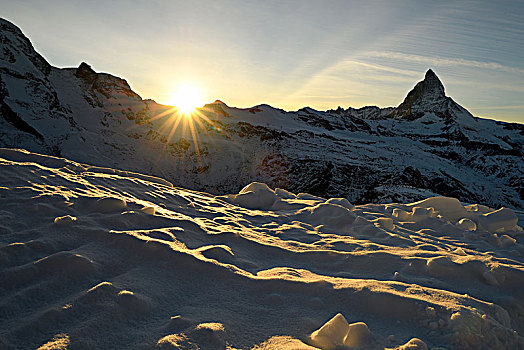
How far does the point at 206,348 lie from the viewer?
165cm

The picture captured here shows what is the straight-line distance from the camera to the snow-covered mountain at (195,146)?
1291 cm

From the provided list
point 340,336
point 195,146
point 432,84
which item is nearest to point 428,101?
point 432,84

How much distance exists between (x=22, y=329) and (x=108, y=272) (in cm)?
67

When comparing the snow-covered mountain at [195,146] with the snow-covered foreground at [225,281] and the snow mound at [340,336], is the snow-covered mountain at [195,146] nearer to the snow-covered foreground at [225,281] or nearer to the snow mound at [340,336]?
the snow-covered foreground at [225,281]

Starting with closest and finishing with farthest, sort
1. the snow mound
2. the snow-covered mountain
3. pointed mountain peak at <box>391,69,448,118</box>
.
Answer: the snow mound → the snow-covered mountain → pointed mountain peak at <box>391,69,448,118</box>

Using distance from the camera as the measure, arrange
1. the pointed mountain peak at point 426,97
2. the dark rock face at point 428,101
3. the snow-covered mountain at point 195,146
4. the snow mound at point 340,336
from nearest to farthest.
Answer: the snow mound at point 340,336, the snow-covered mountain at point 195,146, the dark rock face at point 428,101, the pointed mountain peak at point 426,97

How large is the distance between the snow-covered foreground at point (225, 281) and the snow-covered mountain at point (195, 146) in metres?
8.10

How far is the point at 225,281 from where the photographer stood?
2.41m

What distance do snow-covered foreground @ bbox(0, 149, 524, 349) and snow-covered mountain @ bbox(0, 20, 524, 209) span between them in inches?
319

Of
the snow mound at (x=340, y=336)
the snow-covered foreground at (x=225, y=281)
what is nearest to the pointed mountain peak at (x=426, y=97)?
the snow-covered foreground at (x=225, y=281)

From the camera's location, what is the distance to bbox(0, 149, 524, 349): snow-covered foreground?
69.4 inches

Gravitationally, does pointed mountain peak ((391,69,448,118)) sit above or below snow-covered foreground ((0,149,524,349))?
above

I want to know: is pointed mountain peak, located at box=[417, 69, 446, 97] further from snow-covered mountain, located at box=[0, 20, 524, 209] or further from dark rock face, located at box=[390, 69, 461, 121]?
snow-covered mountain, located at box=[0, 20, 524, 209]

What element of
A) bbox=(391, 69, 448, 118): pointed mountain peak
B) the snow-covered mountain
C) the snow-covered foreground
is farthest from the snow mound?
bbox=(391, 69, 448, 118): pointed mountain peak
